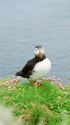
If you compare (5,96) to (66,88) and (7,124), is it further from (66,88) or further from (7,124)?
(66,88)

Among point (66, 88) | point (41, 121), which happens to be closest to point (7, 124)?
point (41, 121)

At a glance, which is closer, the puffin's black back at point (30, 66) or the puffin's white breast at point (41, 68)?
the puffin's white breast at point (41, 68)

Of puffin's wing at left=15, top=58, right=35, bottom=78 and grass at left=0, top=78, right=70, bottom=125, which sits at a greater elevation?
puffin's wing at left=15, top=58, right=35, bottom=78

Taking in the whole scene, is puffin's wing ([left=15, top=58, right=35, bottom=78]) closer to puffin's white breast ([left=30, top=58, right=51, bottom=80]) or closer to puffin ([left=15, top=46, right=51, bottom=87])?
puffin ([left=15, top=46, right=51, bottom=87])

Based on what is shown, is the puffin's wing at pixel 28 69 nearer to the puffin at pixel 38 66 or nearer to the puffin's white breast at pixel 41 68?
the puffin at pixel 38 66

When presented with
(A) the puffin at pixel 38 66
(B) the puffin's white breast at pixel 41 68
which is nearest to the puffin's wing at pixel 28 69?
(A) the puffin at pixel 38 66

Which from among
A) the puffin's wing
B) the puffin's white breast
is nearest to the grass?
the puffin's wing

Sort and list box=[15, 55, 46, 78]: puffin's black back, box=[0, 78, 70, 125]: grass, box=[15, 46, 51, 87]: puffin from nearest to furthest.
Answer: box=[0, 78, 70, 125]: grass → box=[15, 46, 51, 87]: puffin → box=[15, 55, 46, 78]: puffin's black back

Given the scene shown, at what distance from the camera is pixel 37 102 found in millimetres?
5527

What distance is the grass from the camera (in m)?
5.16

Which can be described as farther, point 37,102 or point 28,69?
point 28,69

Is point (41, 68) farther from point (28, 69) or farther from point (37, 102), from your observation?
point (37, 102)

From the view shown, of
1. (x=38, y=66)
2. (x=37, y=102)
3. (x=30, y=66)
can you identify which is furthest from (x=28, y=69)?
(x=37, y=102)

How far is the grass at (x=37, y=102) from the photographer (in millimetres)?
5160
